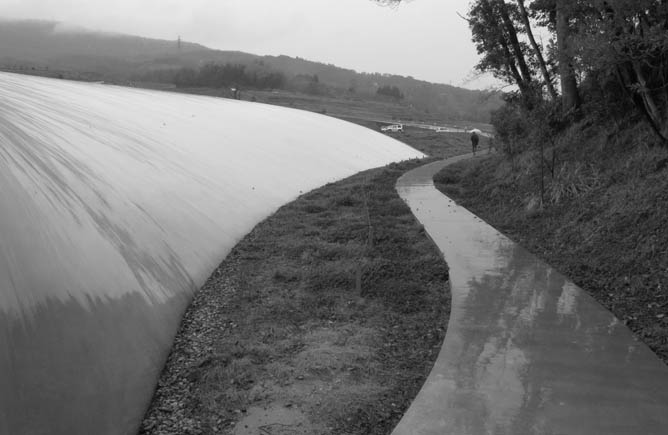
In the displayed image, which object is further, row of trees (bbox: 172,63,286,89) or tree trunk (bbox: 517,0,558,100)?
row of trees (bbox: 172,63,286,89)

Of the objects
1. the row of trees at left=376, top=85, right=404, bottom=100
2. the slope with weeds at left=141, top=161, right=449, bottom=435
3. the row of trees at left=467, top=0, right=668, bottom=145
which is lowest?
the slope with weeds at left=141, top=161, right=449, bottom=435

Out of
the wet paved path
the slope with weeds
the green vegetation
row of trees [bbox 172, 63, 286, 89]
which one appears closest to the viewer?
the wet paved path

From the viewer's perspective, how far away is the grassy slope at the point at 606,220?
22.1ft

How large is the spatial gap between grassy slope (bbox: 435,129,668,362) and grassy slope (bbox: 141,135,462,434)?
2.04 meters

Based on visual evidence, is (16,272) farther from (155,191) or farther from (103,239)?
(155,191)

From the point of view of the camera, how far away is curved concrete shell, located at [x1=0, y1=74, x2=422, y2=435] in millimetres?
3947

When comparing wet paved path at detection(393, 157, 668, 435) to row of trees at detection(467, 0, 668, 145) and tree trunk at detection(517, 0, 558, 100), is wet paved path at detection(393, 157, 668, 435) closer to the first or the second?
row of trees at detection(467, 0, 668, 145)

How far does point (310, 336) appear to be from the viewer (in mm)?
6207

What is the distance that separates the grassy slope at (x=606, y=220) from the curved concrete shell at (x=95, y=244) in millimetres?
→ 4891

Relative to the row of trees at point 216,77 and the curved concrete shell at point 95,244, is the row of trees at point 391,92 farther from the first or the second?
the curved concrete shell at point 95,244

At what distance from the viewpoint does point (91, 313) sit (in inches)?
188

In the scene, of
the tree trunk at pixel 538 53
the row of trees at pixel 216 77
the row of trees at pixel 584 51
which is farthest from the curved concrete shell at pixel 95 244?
the row of trees at pixel 216 77

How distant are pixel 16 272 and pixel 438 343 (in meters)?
3.96

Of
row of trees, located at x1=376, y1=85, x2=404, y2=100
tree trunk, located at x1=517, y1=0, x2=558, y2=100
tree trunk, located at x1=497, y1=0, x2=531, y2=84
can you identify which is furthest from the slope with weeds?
row of trees, located at x1=376, y1=85, x2=404, y2=100
